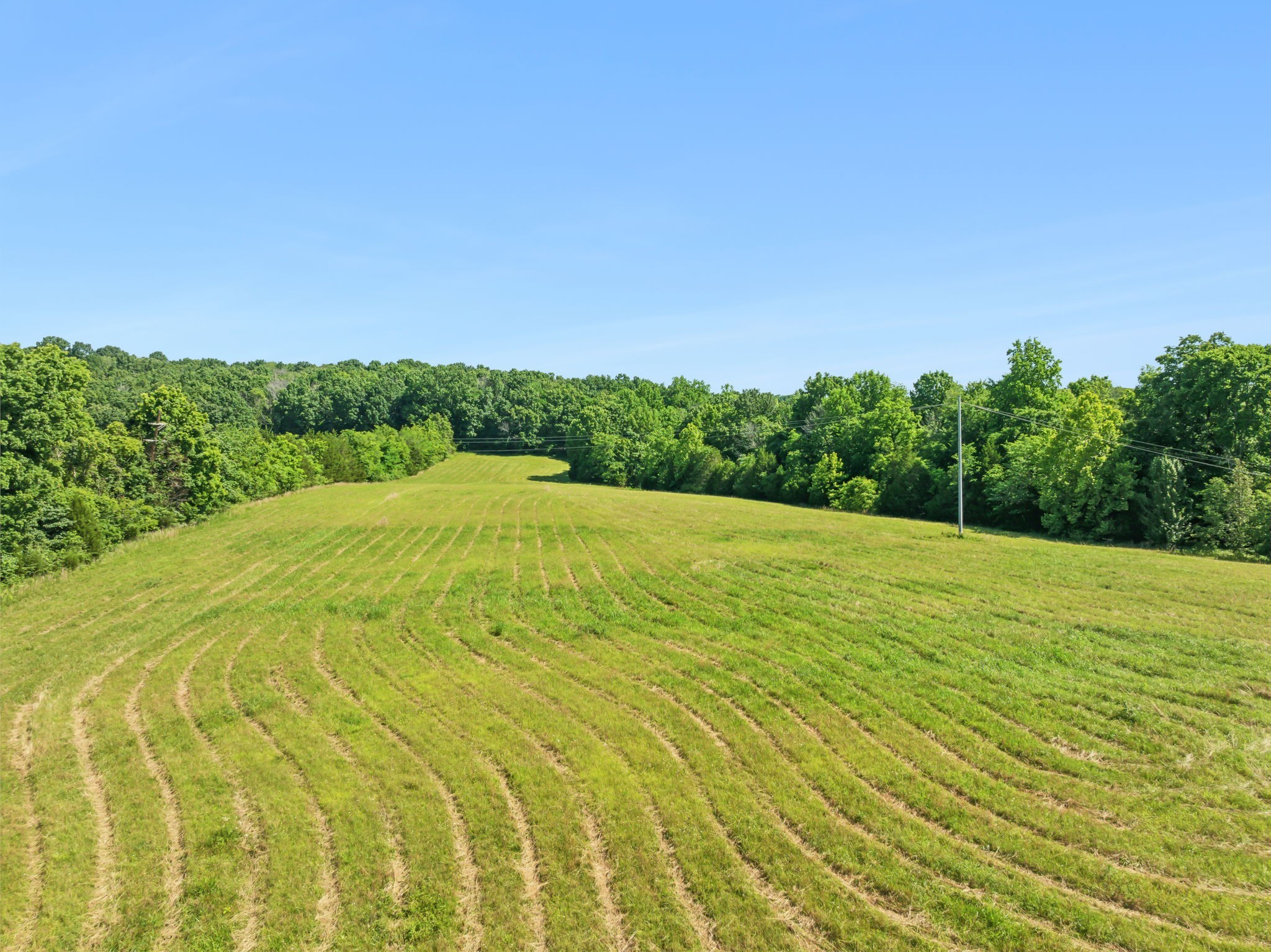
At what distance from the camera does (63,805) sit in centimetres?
1031

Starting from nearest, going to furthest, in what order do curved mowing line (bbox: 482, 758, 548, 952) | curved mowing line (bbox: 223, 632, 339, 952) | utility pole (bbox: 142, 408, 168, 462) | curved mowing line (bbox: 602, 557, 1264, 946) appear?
curved mowing line (bbox: 602, 557, 1264, 946) → curved mowing line (bbox: 482, 758, 548, 952) → curved mowing line (bbox: 223, 632, 339, 952) → utility pole (bbox: 142, 408, 168, 462)

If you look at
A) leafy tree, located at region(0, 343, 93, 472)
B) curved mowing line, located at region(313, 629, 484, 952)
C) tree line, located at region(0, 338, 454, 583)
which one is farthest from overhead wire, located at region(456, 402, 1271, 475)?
leafy tree, located at region(0, 343, 93, 472)

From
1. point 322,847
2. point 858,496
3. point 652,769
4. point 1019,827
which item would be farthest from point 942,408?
point 322,847

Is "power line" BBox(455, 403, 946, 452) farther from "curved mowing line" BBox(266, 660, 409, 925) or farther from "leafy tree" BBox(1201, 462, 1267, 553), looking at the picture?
"curved mowing line" BBox(266, 660, 409, 925)

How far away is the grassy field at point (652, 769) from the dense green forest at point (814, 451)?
1298 cm

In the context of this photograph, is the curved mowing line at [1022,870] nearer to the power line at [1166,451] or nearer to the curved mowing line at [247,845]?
the curved mowing line at [247,845]

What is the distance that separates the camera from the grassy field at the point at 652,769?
7789 millimetres


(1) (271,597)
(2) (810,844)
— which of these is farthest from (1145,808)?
(1) (271,597)

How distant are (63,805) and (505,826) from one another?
6.98 m

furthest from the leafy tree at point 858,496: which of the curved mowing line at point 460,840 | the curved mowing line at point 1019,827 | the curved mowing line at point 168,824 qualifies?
the curved mowing line at point 168,824

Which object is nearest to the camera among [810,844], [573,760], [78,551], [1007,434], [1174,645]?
[810,844]

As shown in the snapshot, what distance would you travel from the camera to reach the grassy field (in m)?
7.79

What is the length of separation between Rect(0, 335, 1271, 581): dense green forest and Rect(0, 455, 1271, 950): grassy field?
42.6 ft

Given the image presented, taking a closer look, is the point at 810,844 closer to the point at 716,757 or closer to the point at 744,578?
the point at 716,757
